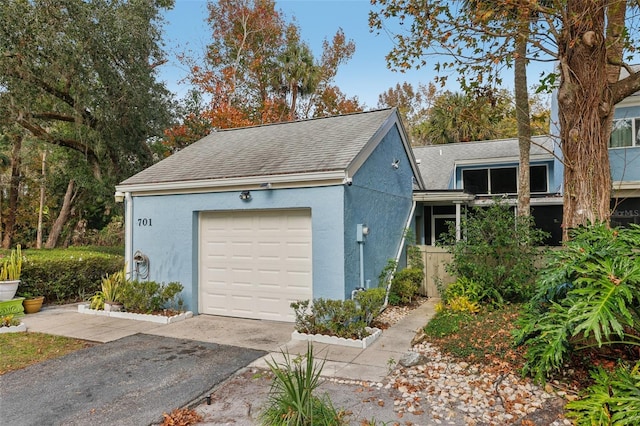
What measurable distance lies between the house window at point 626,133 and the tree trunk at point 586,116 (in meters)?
7.62

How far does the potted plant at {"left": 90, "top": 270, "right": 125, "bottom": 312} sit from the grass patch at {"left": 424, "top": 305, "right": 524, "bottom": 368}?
6326 mm

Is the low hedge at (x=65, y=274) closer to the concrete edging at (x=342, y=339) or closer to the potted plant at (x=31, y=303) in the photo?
the potted plant at (x=31, y=303)

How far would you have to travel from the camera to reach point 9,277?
26.5 ft

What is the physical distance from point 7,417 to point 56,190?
64.6ft

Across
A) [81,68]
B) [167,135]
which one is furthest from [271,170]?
[167,135]

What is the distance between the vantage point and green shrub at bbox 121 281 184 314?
778 cm

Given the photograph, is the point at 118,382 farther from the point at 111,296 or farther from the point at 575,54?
the point at 575,54

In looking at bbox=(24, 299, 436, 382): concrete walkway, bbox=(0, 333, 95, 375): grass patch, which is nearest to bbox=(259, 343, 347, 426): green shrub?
bbox=(24, 299, 436, 382): concrete walkway

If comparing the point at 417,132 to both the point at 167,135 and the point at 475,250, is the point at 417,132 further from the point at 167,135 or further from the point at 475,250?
the point at 475,250

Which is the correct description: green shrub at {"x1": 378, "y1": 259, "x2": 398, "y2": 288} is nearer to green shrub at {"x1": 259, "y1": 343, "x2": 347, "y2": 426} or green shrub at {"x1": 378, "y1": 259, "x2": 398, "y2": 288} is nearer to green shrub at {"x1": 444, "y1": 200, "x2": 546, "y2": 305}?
green shrub at {"x1": 444, "y1": 200, "x2": 546, "y2": 305}

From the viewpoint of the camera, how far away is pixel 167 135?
16062mm

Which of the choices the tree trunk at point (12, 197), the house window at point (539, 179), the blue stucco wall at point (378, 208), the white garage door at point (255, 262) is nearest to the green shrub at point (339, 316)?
the blue stucco wall at point (378, 208)

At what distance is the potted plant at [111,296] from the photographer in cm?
809

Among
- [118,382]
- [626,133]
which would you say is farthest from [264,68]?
[118,382]
